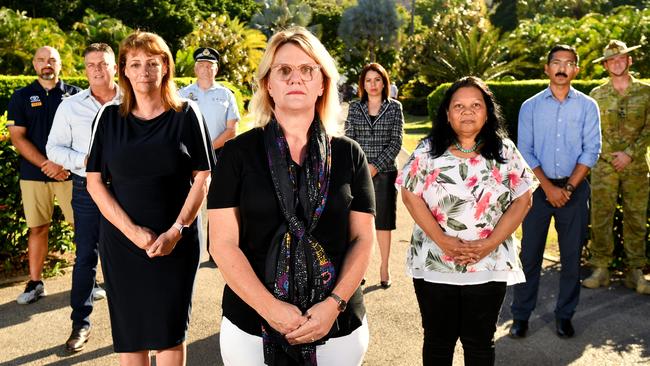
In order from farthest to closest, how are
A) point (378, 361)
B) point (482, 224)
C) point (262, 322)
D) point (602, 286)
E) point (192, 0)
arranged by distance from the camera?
point (192, 0)
point (602, 286)
point (378, 361)
point (482, 224)
point (262, 322)

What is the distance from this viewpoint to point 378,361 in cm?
450

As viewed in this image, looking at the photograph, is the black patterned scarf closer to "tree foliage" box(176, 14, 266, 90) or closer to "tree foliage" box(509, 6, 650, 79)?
"tree foliage" box(509, 6, 650, 79)

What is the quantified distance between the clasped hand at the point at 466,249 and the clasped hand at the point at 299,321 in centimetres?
129

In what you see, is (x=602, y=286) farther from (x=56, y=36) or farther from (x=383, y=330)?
(x=56, y=36)

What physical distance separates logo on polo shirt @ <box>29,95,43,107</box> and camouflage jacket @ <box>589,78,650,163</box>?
5.21m

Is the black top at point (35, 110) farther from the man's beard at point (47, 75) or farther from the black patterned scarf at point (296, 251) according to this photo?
the black patterned scarf at point (296, 251)

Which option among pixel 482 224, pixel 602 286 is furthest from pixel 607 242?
pixel 482 224

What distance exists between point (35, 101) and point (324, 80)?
3.85 metres

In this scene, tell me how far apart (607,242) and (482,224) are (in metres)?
3.22

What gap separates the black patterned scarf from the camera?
2.41 metres

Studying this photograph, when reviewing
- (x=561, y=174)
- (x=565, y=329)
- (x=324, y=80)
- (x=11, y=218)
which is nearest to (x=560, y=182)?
(x=561, y=174)

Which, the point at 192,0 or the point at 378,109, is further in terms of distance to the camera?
the point at 192,0


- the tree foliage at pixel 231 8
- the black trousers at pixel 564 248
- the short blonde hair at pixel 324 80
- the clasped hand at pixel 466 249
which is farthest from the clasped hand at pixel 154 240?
the tree foliage at pixel 231 8

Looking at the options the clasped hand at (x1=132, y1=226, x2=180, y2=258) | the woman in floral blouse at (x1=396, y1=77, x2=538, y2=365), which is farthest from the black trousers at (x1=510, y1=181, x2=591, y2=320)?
the clasped hand at (x1=132, y1=226, x2=180, y2=258)
